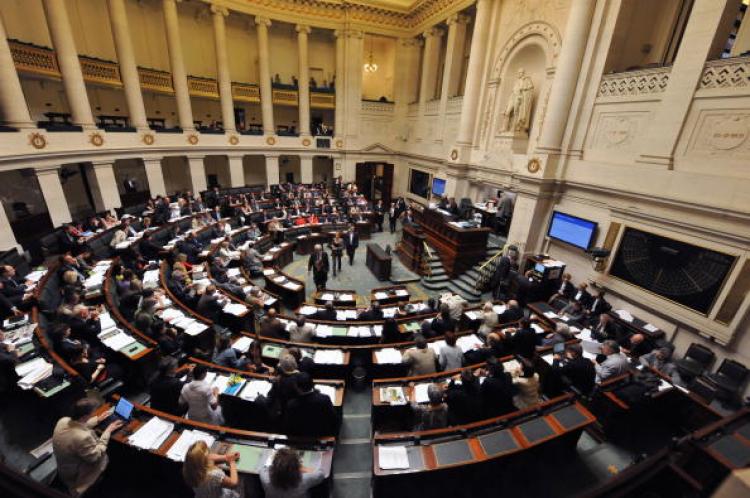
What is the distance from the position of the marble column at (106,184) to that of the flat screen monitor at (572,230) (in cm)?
1689

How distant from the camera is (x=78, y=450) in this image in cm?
340

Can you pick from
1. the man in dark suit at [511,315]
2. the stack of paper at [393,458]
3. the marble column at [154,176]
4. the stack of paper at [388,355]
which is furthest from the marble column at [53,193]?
the man in dark suit at [511,315]

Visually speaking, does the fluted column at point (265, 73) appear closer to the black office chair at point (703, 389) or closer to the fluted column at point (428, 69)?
the fluted column at point (428, 69)

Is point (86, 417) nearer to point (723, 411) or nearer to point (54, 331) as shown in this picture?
point (54, 331)

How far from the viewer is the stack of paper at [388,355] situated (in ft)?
18.3

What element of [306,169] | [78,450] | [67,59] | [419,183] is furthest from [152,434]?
[306,169]

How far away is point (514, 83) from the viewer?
41.4 ft

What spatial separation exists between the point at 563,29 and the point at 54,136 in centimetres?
1758

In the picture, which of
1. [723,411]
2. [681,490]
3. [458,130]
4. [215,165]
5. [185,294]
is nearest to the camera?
[681,490]

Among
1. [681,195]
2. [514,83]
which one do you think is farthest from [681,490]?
[514,83]

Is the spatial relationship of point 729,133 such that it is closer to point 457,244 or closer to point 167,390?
point 457,244

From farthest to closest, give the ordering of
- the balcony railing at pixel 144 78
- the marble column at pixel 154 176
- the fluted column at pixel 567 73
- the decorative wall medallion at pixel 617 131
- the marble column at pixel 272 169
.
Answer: the marble column at pixel 272 169, the marble column at pixel 154 176, the balcony railing at pixel 144 78, the fluted column at pixel 567 73, the decorative wall medallion at pixel 617 131

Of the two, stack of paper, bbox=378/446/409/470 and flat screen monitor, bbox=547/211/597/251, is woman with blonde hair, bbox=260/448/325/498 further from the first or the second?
flat screen monitor, bbox=547/211/597/251

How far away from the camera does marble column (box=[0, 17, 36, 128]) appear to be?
1000 cm
